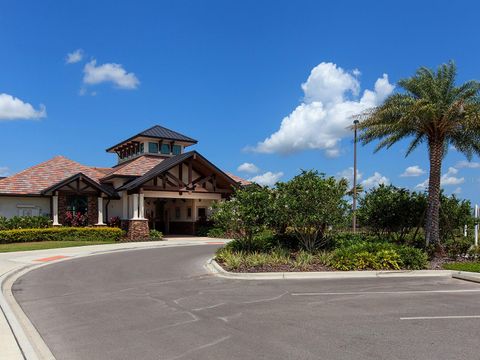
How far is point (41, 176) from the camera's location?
112 feet

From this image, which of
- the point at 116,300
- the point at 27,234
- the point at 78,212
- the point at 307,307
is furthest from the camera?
the point at 78,212

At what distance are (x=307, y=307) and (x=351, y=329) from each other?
6.22 feet

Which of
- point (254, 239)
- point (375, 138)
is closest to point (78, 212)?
point (254, 239)

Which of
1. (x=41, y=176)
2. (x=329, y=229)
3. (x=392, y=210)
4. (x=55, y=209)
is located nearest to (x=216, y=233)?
(x=55, y=209)

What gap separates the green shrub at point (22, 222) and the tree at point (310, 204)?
18.9 metres

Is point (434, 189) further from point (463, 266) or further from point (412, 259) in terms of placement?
point (412, 259)

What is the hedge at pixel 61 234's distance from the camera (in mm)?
27781

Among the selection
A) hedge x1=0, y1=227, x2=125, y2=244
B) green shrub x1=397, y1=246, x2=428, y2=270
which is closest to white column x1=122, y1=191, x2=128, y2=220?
hedge x1=0, y1=227, x2=125, y2=244

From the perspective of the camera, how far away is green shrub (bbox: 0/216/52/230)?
2953 centimetres

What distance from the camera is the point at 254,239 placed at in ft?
65.2

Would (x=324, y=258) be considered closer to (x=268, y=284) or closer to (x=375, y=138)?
(x=268, y=284)

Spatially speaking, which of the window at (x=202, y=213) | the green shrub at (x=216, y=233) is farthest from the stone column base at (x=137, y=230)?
the window at (x=202, y=213)

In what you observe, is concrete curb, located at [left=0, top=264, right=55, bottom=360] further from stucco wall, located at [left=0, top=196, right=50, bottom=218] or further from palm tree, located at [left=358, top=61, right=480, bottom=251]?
stucco wall, located at [left=0, top=196, right=50, bottom=218]

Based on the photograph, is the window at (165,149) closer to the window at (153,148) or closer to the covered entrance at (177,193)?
the window at (153,148)
